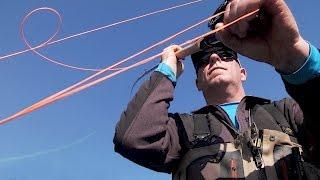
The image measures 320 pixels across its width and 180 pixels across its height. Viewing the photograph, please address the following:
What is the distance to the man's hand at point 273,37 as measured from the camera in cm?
329

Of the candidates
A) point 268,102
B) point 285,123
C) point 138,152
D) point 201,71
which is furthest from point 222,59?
point 138,152

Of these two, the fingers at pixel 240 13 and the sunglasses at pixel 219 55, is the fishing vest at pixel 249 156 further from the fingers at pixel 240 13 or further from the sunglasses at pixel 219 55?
the sunglasses at pixel 219 55

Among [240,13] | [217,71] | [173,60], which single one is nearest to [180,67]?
[173,60]

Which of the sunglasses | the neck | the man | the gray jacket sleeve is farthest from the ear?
the gray jacket sleeve

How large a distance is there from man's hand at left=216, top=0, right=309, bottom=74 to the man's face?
152 cm

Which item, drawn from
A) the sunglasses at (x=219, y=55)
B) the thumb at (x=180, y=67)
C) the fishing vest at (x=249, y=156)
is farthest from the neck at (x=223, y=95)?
the fishing vest at (x=249, y=156)

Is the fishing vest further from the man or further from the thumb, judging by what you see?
the thumb

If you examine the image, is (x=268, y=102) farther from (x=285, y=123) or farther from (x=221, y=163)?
(x=221, y=163)

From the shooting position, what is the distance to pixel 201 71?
17.4 ft

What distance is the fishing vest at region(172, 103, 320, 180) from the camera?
3871 millimetres

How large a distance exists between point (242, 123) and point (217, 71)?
3.20 feet

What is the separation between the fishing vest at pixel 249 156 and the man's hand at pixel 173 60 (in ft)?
2.24

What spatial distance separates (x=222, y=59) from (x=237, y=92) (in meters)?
0.40

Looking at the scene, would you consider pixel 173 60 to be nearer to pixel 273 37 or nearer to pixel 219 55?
pixel 219 55
